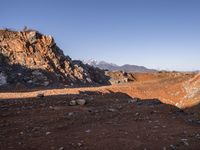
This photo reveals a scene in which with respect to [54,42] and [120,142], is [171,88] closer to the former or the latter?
[54,42]

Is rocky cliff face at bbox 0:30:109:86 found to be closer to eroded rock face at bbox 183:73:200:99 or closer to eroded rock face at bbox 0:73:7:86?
eroded rock face at bbox 0:73:7:86

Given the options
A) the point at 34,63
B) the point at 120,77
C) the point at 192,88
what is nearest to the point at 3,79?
the point at 34,63

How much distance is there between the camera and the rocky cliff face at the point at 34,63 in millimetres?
41656

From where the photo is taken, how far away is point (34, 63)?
4500cm

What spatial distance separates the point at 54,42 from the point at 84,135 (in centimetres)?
3671

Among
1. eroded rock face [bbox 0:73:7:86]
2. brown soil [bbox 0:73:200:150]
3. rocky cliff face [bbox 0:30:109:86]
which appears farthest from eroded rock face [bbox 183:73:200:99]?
eroded rock face [bbox 0:73:7:86]

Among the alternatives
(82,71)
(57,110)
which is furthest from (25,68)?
(57,110)

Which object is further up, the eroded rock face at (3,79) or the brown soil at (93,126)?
the eroded rock face at (3,79)

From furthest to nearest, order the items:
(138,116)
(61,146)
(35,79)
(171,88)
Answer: (35,79) → (171,88) → (138,116) → (61,146)

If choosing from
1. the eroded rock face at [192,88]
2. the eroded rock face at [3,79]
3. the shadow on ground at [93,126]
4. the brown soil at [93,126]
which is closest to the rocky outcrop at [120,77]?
the eroded rock face at [3,79]

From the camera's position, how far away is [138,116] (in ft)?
60.9

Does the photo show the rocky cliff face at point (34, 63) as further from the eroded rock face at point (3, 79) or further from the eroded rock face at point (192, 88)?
the eroded rock face at point (192, 88)

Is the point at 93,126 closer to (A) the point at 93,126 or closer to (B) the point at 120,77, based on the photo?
(A) the point at 93,126

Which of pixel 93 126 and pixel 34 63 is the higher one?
pixel 34 63
